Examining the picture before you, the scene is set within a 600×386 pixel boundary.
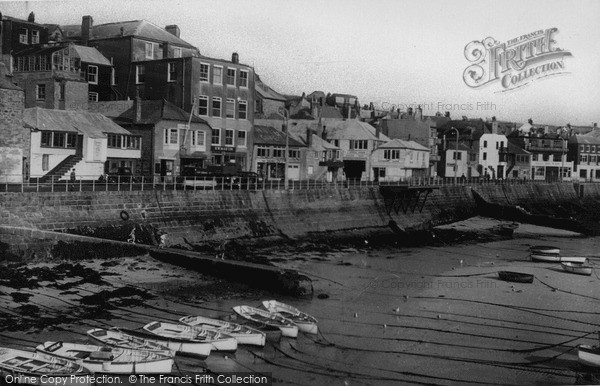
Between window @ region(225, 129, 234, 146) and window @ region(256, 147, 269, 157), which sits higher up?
window @ region(225, 129, 234, 146)

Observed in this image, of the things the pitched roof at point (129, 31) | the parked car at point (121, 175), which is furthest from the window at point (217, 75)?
the parked car at point (121, 175)

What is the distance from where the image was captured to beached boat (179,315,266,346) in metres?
17.1

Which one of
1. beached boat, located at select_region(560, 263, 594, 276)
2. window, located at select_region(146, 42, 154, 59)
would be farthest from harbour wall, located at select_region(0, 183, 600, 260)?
window, located at select_region(146, 42, 154, 59)

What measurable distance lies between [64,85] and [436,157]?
42.3 m

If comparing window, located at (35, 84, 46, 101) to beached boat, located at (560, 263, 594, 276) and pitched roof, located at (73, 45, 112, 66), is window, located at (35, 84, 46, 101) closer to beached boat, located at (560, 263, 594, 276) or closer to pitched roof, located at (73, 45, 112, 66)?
pitched roof, located at (73, 45, 112, 66)

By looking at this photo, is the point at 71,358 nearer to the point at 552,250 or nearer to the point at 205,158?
the point at 552,250

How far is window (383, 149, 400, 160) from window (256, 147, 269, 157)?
16.0 metres

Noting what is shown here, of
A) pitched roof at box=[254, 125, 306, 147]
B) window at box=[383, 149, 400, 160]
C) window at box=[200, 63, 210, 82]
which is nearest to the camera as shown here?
window at box=[200, 63, 210, 82]

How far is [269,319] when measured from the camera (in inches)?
747

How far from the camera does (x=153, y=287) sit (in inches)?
925

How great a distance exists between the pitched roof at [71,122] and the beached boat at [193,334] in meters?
22.2

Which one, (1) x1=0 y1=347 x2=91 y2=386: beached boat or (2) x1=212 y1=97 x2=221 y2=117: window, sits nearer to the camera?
(1) x1=0 y1=347 x2=91 y2=386: beached boat

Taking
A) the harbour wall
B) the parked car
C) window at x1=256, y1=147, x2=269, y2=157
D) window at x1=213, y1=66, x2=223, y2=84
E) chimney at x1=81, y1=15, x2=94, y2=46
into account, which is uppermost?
chimney at x1=81, y1=15, x2=94, y2=46

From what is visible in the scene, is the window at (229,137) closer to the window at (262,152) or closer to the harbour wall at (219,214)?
the window at (262,152)
